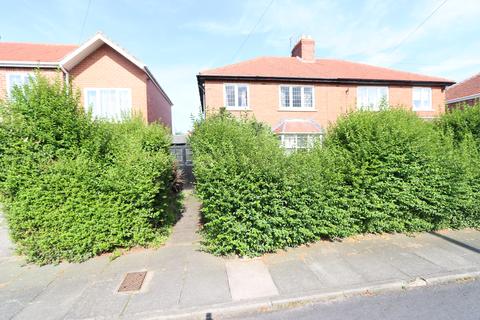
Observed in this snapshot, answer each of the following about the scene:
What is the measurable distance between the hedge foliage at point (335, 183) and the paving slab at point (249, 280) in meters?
0.30

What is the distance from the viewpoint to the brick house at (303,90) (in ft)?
47.0

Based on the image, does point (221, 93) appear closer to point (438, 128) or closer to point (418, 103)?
point (438, 128)

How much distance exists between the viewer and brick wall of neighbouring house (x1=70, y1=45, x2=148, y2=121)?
1224 cm

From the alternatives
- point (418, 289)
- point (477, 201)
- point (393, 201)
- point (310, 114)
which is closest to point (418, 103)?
point (310, 114)

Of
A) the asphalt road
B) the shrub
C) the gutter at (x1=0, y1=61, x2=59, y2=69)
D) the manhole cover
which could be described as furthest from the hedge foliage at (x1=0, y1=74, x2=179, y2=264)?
the gutter at (x1=0, y1=61, x2=59, y2=69)

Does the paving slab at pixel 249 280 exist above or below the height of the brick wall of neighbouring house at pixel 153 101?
below

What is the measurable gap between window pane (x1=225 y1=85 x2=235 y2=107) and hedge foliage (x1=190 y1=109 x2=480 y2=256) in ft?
26.7

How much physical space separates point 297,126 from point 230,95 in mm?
4513

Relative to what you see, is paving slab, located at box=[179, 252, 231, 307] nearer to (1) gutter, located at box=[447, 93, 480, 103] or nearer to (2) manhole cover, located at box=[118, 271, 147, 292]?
(2) manhole cover, located at box=[118, 271, 147, 292]

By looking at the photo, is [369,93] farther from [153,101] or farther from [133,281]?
[133,281]

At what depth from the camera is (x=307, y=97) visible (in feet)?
50.5

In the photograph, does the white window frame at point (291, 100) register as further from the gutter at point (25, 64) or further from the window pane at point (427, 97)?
the gutter at point (25, 64)

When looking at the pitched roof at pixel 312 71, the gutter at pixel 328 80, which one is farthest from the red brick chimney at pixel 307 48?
the gutter at pixel 328 80

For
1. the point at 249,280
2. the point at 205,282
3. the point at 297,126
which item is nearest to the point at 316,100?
the point at 297,126
